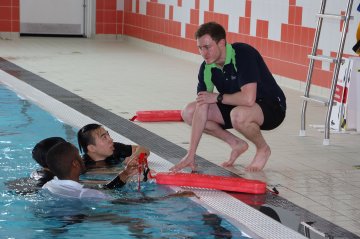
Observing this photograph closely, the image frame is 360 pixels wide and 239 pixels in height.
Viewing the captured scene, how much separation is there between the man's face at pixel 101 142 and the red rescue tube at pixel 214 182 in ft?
1.37

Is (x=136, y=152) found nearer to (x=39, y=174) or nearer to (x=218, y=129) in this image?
(x=218, y=129)

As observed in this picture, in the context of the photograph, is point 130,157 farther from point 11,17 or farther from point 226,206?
point 11,17

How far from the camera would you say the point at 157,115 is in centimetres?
846

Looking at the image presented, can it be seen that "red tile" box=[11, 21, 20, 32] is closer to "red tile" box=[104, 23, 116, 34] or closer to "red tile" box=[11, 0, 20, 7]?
"red tile" box=[11, 0, 20, 7]

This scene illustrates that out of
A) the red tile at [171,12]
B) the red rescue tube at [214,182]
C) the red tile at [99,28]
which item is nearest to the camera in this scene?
the red rescue tube at [214,182]

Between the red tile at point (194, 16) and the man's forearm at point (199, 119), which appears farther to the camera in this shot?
the red tile at point (194, 16)

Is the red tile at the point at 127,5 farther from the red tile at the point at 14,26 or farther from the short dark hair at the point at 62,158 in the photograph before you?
the short dark hair at the point at 62,158

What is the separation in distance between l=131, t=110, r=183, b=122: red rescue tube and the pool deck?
0.36ft

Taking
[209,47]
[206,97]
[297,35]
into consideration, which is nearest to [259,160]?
[206,97]

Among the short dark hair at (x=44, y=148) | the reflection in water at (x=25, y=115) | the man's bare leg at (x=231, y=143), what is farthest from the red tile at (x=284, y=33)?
the short dark hair at (x=44, y=148)

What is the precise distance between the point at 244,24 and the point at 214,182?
24.0 feet

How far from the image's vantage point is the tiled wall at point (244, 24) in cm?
1060

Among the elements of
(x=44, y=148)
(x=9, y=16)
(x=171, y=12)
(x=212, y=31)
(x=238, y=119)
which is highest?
(x=212, y=31)

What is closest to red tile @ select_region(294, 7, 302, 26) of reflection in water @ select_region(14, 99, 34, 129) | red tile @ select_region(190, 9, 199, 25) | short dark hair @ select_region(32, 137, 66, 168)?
red tile @ select_region(190, 9, 199, 25)
